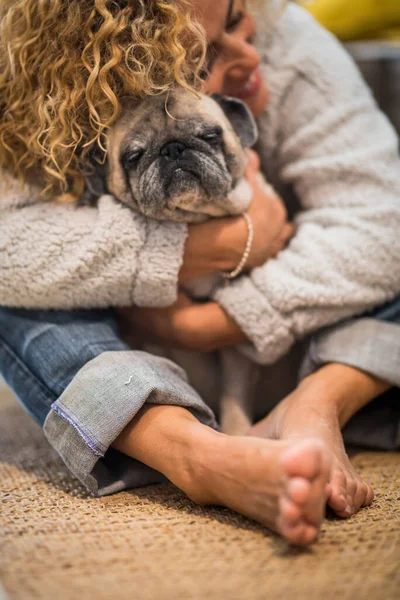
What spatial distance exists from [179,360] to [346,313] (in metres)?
0.32

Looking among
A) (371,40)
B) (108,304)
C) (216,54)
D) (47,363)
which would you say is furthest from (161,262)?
(371,40)

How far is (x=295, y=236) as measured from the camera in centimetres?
115

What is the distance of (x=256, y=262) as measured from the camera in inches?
45.1

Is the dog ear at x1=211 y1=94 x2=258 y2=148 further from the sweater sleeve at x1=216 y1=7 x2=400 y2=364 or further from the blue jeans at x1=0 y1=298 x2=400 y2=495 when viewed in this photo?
the blue jeans at x1=0 y1=298 x2=400 y2=495

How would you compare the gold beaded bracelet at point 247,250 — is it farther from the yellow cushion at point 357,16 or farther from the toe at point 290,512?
the yellow cushion at point 357,16

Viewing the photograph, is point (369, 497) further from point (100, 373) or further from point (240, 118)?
point (240, 118)

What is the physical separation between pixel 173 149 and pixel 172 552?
0.58 m

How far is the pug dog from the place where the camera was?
1.01 meters

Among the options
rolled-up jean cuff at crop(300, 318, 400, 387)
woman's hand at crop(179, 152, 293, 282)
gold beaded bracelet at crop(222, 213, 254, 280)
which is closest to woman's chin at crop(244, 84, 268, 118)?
woman's hand at crop(179, 152, 293, 282)

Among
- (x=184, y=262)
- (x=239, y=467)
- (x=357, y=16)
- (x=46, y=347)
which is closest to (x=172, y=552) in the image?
(x=239, y=467)

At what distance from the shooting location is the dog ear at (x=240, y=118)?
3.61 ft

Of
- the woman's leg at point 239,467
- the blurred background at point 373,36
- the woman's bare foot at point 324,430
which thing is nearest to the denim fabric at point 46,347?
the woman's leg at point 239,467

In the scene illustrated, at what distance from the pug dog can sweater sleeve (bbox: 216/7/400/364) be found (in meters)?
0.15

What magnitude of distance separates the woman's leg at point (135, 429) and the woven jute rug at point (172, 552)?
3 cm
